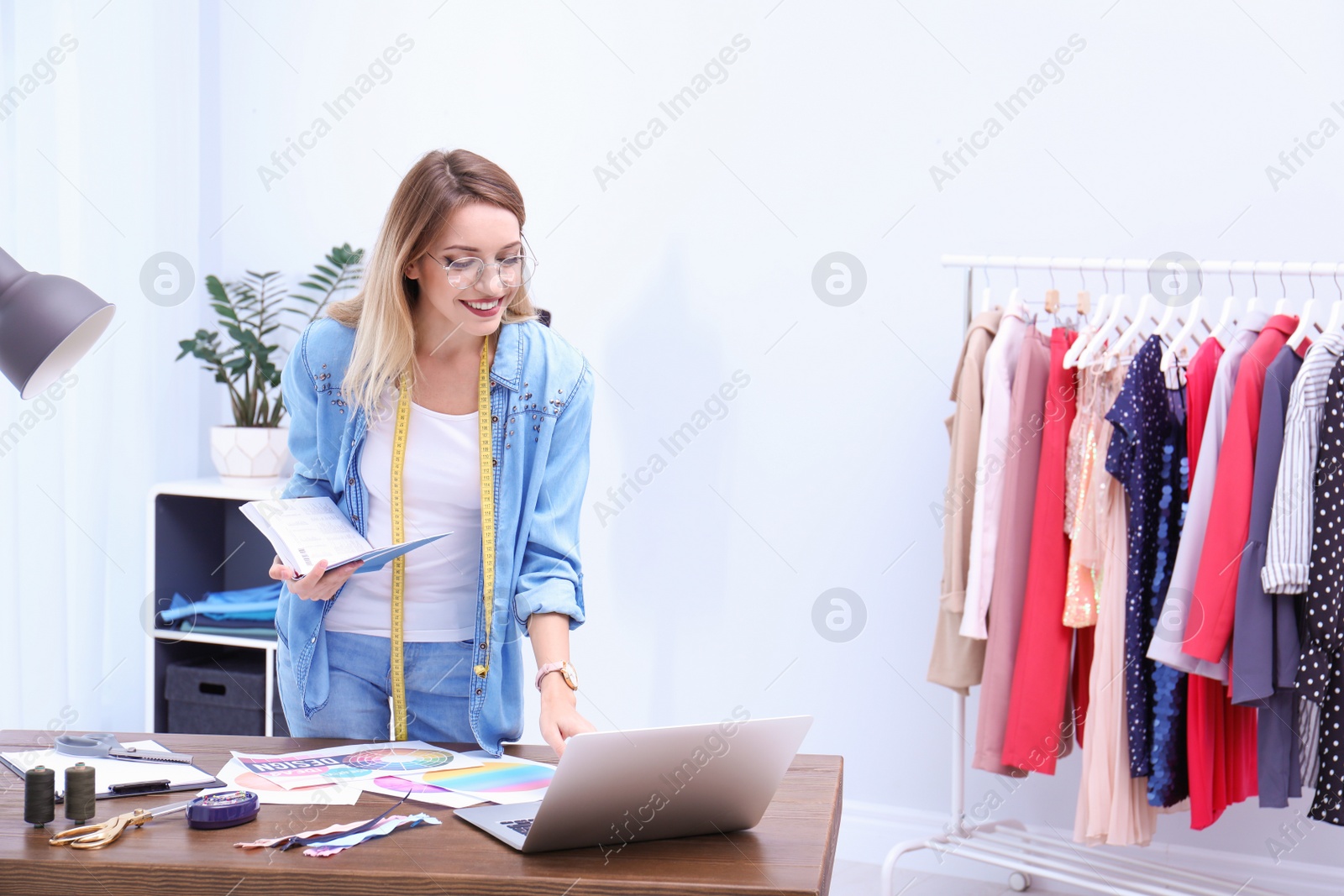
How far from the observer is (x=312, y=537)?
1.50 meters

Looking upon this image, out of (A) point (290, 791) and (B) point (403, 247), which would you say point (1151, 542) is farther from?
(A) point (290, 791)

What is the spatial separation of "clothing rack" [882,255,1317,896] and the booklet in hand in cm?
152

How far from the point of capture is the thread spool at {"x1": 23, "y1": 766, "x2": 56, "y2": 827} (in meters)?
1.14

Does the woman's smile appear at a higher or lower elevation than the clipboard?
higher

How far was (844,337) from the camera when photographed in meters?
3.04

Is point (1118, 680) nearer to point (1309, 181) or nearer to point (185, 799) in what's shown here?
point (1309, 181)

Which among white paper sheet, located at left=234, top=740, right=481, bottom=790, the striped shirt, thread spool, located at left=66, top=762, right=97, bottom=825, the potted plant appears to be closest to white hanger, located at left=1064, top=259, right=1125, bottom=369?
the striped shirt

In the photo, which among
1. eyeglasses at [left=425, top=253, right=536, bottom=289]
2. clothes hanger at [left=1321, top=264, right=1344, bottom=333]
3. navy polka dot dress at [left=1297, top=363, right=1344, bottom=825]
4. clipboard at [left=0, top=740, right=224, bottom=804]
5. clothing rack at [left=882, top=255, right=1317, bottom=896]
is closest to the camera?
clipboard at [left=0, top=740, right=224, bottom=804]

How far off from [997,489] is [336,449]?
1378 millimetres

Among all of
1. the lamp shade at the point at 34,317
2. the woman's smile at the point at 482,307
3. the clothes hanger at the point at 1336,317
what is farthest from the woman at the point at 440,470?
the clothes hanger at the point at 1336,317

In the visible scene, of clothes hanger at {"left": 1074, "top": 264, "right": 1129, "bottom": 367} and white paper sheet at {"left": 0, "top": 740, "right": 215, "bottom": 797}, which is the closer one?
white paper sheet at {"left": 0, "top": 740, "right": 215, "bottom": 797}

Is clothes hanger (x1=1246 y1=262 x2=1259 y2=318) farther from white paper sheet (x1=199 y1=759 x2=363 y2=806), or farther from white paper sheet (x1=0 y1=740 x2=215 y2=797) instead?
white paper sheet (x1=0 y1=740 x2=215 y2=797)

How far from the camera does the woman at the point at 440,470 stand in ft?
5.24

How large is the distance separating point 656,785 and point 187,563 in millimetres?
2600
